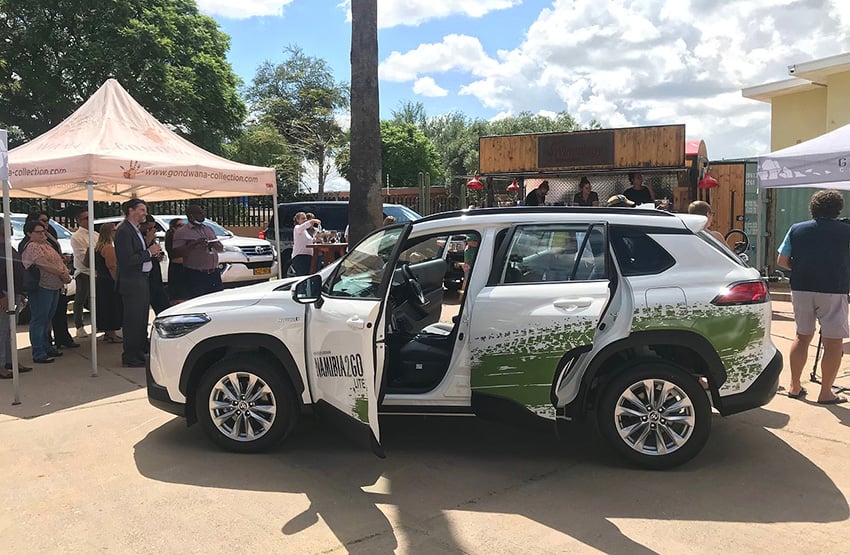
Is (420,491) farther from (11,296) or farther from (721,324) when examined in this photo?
(11,296)

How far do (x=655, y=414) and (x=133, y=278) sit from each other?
5.61 m

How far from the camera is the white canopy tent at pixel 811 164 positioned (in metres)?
6.49

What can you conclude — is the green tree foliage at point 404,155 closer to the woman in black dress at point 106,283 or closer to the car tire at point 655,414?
the woman in black dress at point 106,283

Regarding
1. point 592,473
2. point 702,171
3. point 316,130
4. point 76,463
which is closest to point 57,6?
point 316,130

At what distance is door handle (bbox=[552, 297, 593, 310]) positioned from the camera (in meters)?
4.27

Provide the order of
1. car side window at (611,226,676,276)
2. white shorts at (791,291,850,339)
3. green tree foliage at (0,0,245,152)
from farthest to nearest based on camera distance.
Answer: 1. green tree foliage at (0,0,245,152)
2. white shorts at (791,291,850,339)
3. car side window at (611,226,676,276)

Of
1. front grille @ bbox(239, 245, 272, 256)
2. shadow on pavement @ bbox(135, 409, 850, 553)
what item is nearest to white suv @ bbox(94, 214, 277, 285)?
front grille @ bbox(239, 245, 272, 256)

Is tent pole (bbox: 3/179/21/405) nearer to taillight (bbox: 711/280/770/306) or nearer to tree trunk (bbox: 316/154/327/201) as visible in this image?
taillight (bbox: 711/280/770/306)

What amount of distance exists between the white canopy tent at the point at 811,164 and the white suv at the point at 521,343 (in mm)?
2947

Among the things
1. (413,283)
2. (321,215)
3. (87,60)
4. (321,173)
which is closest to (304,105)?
(321,173)

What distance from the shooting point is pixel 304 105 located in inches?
1679

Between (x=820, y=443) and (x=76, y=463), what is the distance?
5.39 metres

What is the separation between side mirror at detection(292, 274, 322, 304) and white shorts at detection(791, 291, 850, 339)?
427 centimetres

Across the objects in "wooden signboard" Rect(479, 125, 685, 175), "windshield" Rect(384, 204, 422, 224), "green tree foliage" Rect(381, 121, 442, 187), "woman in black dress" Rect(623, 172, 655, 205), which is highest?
"green tree foliage" Rect(381, 121, 442, 187)
